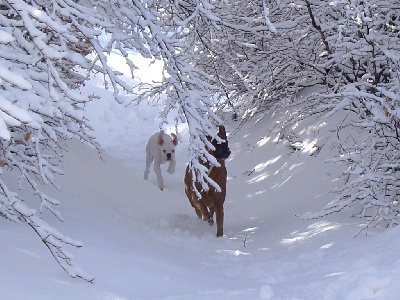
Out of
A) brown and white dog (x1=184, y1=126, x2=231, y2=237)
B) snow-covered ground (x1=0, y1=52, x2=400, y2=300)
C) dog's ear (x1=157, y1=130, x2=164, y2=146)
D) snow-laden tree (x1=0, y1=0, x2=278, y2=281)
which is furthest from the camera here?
dog's ear (x1=157, y1=130, x2=164, y2=146)

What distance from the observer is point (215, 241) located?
20.5 feet

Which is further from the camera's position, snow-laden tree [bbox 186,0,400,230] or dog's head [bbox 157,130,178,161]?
dog's head [bbox 157,130,178,161]

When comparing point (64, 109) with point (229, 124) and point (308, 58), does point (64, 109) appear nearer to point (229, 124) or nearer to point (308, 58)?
point (308, 58)

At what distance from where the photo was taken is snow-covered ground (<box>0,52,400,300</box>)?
295cm

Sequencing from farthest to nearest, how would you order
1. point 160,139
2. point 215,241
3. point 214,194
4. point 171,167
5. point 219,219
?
point 171,167 → point 160,139 → point 214,194 → point 219,219 → point 215,241

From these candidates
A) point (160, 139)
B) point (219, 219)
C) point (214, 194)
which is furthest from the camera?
point (160, 139)

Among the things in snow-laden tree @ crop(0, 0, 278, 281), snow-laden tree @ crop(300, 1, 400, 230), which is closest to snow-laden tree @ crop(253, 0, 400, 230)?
snow-laden tree @ crop(300, 1, 400, 230)

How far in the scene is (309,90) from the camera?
11984mm

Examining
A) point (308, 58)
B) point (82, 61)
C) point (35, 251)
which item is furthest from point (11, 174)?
point (308, 58)

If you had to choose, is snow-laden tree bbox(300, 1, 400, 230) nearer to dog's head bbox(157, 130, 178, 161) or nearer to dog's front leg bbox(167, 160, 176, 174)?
dog's head bbox(157, 130, 178, 161)

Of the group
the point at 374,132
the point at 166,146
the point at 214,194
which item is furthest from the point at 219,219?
the point at 166,146

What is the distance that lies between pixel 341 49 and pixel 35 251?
4483 mm

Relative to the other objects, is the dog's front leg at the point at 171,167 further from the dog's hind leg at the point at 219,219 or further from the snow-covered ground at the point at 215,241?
the dog's hind leg at the point at 219,219

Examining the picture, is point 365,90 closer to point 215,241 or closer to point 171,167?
point 215,241
